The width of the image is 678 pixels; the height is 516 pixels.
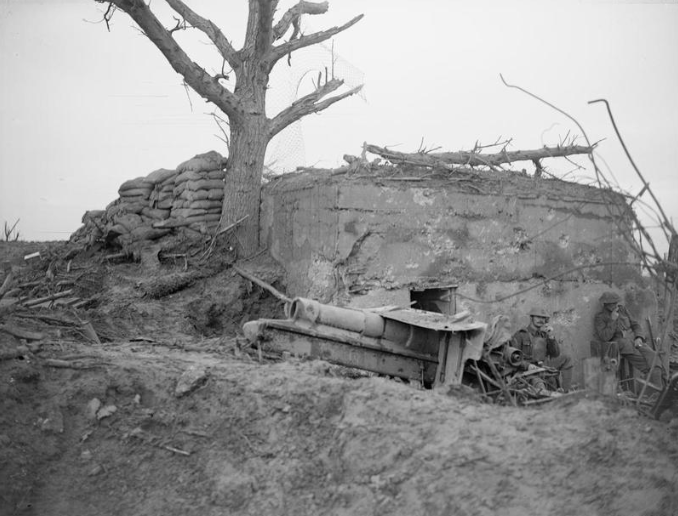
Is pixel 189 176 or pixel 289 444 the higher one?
pixel 189 176

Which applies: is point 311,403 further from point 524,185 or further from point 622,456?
point 524,185

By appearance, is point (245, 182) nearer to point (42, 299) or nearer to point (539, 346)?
point (42, 299)

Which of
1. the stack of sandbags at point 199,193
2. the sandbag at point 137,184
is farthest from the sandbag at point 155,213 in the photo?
the sandbag at point 137,184

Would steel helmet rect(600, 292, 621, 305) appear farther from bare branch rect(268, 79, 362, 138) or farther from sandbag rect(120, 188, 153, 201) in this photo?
sandbag rect(120, 188, 153, 201)

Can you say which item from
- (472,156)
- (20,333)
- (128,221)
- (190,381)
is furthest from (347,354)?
(128,221)

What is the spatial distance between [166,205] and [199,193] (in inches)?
27.1

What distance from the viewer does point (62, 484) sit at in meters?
4.08

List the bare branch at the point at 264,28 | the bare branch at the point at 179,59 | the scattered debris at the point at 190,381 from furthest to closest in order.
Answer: the bare branch at the point at 264,28
the bare branch at the point at 179,59
the scattered debris at the point at 190,381

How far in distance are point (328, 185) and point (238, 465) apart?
4626 millimetres

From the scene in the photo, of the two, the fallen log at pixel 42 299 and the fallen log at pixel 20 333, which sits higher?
the fallen log at pixel 20 333

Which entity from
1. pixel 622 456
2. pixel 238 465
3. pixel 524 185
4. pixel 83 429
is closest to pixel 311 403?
pixel 238 465

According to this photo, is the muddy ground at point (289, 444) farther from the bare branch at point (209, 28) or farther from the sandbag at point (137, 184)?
the bare branch at point (209, 28)

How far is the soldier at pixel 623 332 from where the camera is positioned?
8.33m

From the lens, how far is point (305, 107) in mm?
Answer: 11195
